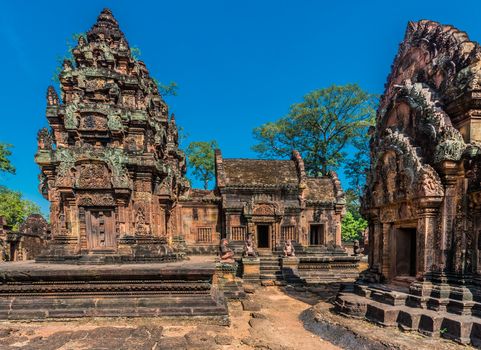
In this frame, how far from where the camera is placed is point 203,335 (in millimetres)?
6555

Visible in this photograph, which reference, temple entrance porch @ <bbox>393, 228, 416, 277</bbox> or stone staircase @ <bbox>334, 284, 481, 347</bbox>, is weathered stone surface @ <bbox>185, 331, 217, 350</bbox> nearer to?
stone staircase @ <bbox>334, 284, 481, 347</bbox>

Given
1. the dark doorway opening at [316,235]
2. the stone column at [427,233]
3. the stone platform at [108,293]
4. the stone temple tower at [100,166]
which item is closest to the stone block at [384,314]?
the stone column at [427,233]

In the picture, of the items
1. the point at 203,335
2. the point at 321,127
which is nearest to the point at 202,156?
the point at 321,127

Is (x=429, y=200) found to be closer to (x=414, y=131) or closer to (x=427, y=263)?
(x=427, y=263)

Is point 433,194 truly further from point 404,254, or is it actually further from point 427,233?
point 404,254

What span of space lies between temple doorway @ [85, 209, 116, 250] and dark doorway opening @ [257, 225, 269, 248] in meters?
10.7

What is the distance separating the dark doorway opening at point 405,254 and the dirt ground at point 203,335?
7.54ft

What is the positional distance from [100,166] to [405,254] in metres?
9.93

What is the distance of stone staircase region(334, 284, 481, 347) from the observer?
531 cm

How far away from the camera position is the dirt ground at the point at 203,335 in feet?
19.1

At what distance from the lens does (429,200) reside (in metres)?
6.42

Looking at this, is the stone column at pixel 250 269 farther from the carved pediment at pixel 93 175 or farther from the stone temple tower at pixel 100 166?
the carved pediment at pixel 93 175

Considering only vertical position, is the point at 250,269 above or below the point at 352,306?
below

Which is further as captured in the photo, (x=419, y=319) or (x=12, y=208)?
(x=12, y=208)
